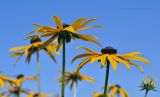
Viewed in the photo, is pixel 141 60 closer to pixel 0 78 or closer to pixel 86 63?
pixel 86 63

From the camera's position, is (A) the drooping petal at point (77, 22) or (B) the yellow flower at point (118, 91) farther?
(B) the yellow flower at point (118, 91)

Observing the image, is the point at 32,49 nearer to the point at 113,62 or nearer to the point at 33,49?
the point at 33,49

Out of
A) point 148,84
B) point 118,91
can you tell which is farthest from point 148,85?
point 118,91

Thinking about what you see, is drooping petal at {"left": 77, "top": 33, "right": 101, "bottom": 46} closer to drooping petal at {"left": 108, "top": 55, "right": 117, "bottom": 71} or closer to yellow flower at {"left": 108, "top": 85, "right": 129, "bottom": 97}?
drooping petal at {"left": 108, "top": 55, "right": 117, "bottom": 71}

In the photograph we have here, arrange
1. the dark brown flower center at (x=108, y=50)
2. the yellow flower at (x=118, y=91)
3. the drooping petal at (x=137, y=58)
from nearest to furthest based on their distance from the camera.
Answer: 1. the drooping petal at (x=137, y=58)
2. the dark brown flower center at (x=108, y=50)
3. the yellow flower at (x=118, y=91)

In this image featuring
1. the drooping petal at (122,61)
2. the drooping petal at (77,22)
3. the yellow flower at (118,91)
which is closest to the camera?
the drooping petal at (122,61)

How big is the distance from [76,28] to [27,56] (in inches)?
168

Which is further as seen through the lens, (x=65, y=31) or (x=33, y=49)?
(x=33, y=49)

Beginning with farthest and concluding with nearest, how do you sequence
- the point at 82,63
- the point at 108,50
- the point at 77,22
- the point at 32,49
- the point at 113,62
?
the point at 32,49
the point at 108,50
the point at 77,22
the point at 113,62
the point at 82,63

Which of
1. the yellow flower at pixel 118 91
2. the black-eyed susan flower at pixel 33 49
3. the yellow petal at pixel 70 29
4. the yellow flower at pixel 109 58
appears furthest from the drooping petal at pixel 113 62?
the yellow flower at pixel 118 91

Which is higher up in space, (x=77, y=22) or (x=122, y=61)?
(x=77, y=22)

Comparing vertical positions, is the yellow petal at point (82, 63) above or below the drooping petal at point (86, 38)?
below

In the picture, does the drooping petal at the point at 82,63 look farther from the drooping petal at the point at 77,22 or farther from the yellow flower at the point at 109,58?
the drooping petal at the point at 77,22

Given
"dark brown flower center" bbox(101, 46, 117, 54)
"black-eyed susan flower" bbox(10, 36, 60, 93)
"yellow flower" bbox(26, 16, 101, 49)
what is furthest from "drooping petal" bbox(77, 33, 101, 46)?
"black-eyed susan flower" bbox(10, 36, 60, 93)
